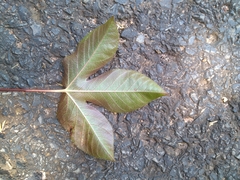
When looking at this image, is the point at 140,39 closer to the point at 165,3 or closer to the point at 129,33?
the point at 129,33

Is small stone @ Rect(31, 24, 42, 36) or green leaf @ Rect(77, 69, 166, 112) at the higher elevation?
small stone @ Rect(31, 24, 42, 36)

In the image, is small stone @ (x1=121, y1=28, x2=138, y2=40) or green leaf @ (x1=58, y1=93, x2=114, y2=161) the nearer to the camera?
green leaf @ (x1=58, y1=93, x2=114, y2=161)

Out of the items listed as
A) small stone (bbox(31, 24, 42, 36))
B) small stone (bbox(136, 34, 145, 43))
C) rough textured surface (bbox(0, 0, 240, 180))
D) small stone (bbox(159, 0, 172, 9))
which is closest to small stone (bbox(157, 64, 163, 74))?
rough textured surface (bbox(0, 0, 240, 180))

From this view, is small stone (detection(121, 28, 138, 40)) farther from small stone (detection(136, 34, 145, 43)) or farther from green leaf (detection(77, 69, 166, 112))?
green leaf (detection(77, 69, 166, 112))

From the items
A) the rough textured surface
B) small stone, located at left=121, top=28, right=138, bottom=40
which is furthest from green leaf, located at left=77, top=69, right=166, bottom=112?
small stone, located at left=121, top=28, right=138, bottom=40

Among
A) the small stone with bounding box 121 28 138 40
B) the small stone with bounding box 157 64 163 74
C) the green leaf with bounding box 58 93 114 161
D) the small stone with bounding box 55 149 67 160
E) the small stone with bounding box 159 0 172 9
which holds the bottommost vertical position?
the small stone with bounding box 55 149 67 160

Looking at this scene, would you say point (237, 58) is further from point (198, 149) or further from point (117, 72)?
point (117, 72)

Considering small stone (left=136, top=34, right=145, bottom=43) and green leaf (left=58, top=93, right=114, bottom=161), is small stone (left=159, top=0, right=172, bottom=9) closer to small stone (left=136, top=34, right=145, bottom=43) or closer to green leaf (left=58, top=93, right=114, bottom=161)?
small stone (left=136, top=34, right=145, bottom=43)
